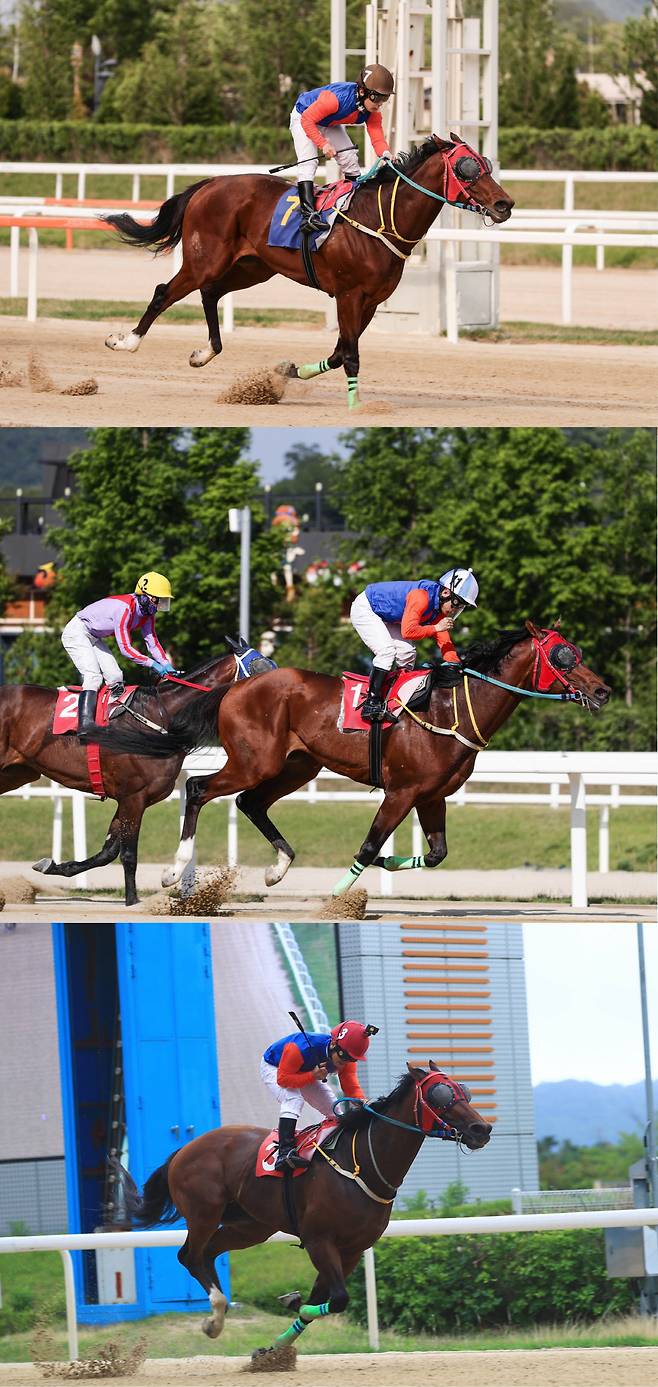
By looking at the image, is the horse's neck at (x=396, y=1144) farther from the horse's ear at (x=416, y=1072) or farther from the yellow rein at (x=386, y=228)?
the yellow rein at (x=386, y=228)

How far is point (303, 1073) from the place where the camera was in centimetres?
923

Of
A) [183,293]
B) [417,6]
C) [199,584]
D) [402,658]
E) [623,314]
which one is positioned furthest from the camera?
[199,584]

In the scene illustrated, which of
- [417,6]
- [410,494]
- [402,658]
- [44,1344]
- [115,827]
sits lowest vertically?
[44,1344]

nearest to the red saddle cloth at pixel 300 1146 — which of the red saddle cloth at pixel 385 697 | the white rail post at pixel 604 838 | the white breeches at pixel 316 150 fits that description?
the red saddle cloth at pixel 385 697

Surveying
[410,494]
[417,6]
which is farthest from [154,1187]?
[410,494]

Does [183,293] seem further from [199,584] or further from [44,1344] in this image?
[199,584]

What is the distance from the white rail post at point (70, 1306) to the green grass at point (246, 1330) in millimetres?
31

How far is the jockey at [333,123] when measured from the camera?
10.8 meters

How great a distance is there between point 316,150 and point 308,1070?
485 centimetres

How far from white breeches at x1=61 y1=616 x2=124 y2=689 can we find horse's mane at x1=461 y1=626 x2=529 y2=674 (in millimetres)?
1831

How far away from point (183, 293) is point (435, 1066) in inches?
188

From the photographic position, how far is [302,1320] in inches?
360

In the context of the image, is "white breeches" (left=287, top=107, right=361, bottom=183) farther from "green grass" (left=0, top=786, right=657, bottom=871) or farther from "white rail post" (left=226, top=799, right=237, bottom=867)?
"green grass" (left=0, top=786, right=657, bottom=871)

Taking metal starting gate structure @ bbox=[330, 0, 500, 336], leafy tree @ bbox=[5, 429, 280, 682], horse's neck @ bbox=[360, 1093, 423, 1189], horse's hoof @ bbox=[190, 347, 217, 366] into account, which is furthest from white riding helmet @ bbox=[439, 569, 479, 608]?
→ leafy tree @ bbox=[5, 429, 280, 682]
